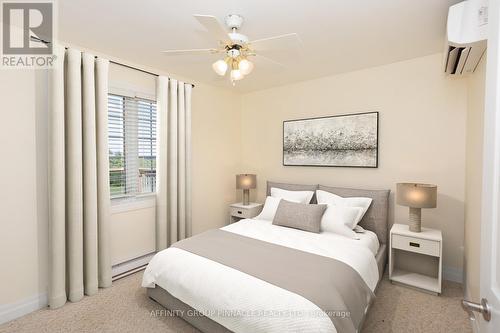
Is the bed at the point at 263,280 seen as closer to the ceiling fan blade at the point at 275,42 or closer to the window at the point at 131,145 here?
the window at the point at 131,145

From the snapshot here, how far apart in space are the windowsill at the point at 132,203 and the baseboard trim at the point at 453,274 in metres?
3.57

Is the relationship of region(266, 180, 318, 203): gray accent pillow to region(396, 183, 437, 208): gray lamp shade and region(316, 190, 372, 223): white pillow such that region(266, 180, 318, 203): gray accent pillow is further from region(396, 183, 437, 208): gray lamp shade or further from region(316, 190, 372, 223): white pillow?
region(396, 183, 437, 208): gray lamp shade

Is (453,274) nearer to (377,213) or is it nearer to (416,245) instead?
(416,245)

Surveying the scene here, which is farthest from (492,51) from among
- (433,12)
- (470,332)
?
(470,332)

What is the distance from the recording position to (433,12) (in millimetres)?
1935

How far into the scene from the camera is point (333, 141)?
342 cm

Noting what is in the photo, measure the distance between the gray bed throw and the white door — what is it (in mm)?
864

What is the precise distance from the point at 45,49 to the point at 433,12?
3333 millimetres

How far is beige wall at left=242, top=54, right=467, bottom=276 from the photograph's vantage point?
2.67 m

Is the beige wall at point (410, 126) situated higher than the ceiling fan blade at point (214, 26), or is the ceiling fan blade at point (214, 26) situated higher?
the ceiling fan blade at point (214, 26)

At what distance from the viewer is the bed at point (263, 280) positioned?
1.48m

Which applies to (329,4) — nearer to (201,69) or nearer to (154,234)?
(201,69)

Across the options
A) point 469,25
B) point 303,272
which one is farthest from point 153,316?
point 469,25

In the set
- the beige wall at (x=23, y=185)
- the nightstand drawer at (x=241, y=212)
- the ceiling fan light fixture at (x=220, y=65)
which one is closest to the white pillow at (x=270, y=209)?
the nightstand drawer at (x=241, y=212)
